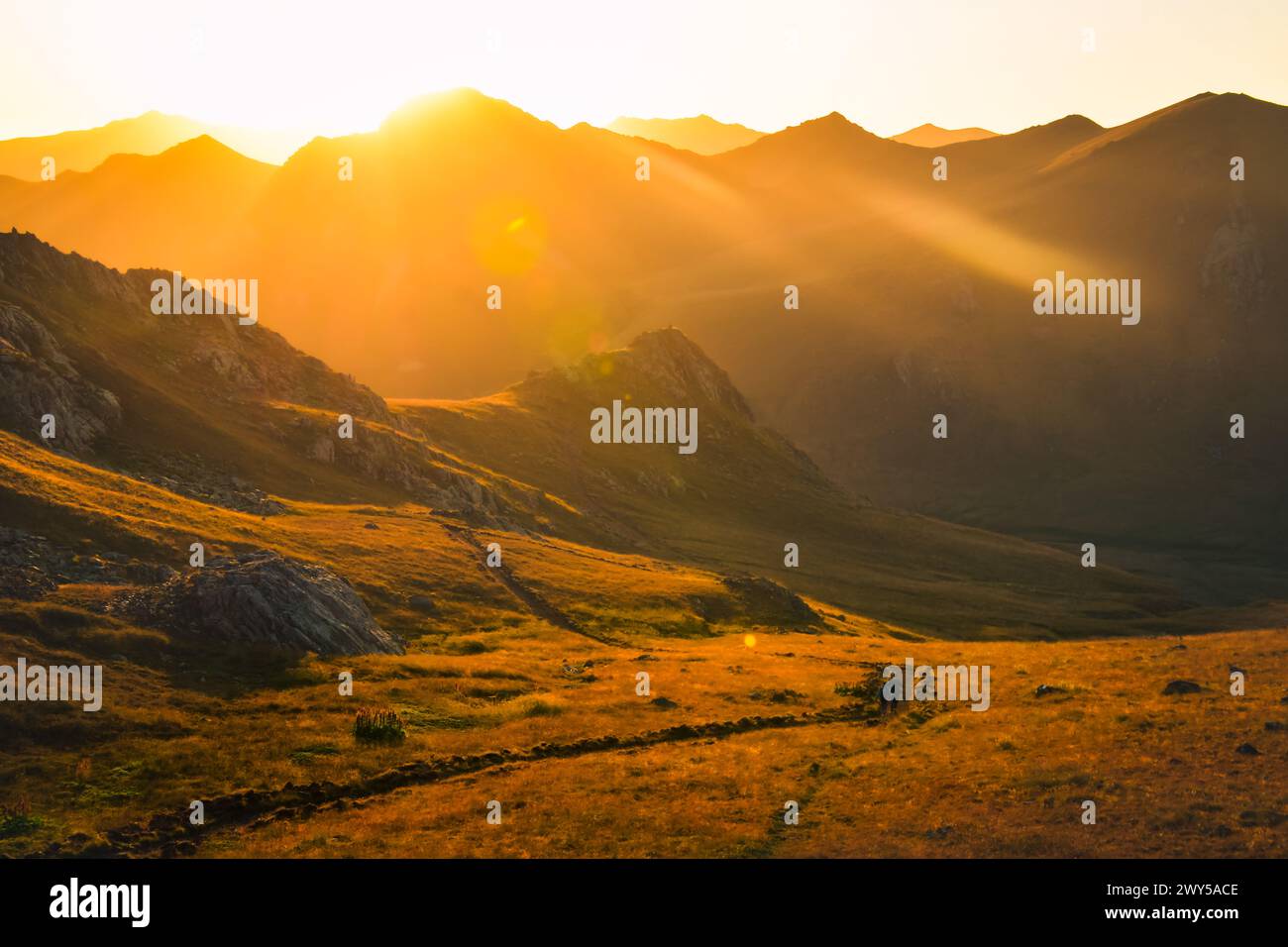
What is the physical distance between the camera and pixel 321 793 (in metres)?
37.1

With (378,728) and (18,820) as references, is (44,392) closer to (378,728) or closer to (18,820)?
(378,728)

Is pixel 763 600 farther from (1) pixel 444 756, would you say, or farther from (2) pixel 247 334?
(2) pixel 247 334

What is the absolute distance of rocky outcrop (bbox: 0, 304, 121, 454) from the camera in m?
86.7

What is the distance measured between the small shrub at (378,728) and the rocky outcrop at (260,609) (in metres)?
12.0

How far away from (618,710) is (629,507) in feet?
345

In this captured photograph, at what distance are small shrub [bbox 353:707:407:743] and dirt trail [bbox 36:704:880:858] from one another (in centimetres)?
280

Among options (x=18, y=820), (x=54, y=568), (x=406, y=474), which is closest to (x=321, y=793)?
(x=18, y=820)

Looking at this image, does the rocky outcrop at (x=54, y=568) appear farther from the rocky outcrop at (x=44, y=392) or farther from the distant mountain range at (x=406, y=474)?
the rocky outcrop at (x=44, y=392)

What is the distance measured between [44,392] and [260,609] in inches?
1986

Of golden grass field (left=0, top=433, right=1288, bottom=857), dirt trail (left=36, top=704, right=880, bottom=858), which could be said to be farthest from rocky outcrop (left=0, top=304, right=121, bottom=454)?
dirt trail (left=36, top=704, right=880, bottom=858)

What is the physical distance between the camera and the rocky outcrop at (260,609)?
2112 inches

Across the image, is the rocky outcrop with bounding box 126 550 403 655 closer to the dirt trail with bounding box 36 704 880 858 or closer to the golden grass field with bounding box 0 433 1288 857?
the golden grass field with bounding box 0 433 1288 857
